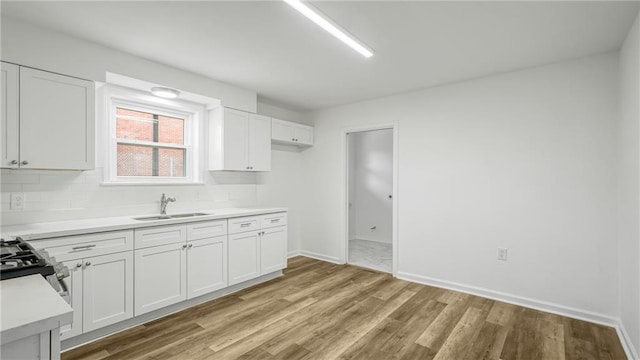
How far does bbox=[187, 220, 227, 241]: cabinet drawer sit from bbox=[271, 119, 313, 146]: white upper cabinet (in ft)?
5.28

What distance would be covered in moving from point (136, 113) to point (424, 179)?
3.50 meters

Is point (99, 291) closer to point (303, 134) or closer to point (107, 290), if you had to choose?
point (107, 290)

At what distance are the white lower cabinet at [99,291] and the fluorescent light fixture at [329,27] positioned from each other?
239 cm

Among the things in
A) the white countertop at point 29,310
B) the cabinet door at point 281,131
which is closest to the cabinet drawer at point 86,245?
the white countertop at point 29,310

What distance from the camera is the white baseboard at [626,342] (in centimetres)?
218

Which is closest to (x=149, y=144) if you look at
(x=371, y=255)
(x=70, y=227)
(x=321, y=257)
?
(x=70, y=227)

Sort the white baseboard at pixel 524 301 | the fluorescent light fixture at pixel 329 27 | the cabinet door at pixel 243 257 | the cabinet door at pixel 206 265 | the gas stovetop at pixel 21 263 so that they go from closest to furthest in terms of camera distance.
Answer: the gas stovetop at pixel 21 263, the fluorescent light fixture at pixel 329 27, the white baseboard at pixel 524 301, the cabinet door at pixel 206 265, the cabinet door at pixel 243 257

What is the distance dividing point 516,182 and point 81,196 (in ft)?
14.3

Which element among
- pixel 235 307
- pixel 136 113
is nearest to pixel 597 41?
pixel 235 307

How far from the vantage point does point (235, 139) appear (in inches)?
150

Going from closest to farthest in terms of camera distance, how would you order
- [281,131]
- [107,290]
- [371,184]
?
[107,290] → [281,131] → [371,184]

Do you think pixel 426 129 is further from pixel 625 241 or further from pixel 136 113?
pixel 136 113

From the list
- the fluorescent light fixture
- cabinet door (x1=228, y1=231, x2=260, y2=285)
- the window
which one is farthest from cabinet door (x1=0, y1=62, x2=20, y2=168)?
the fluorescent light fixture

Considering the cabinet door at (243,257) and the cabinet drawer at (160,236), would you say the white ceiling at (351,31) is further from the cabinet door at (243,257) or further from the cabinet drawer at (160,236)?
the cabinet door at (243,257)
